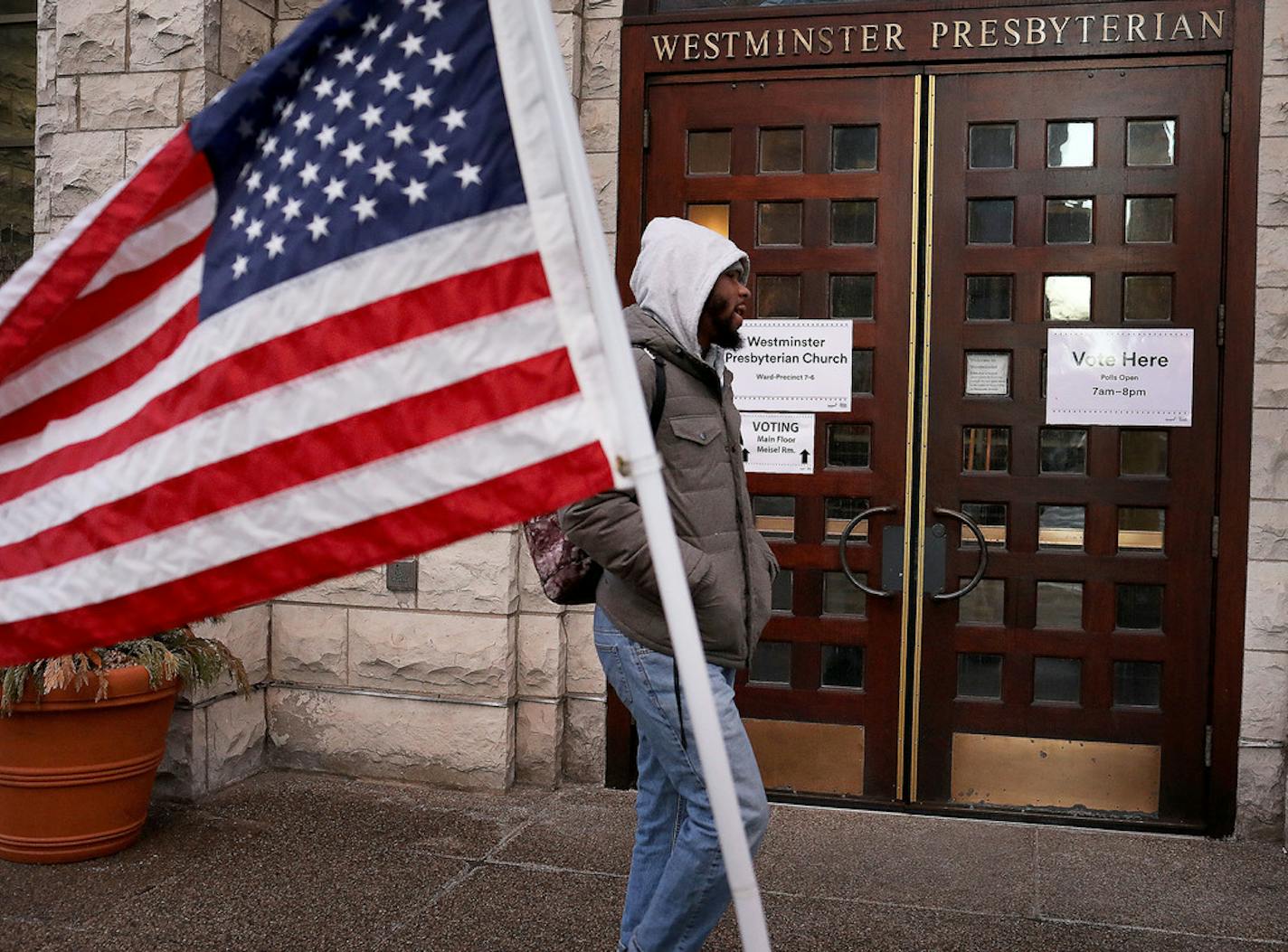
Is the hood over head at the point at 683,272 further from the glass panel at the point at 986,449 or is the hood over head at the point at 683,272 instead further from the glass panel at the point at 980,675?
the glass panel at the point at 980,675

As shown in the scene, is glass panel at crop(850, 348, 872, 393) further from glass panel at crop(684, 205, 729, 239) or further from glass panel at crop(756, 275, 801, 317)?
glass panel at crop(684, 205, 729, 239)

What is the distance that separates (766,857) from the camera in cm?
503

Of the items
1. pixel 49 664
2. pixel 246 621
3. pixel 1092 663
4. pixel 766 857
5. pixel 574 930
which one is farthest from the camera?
pixel 246 621

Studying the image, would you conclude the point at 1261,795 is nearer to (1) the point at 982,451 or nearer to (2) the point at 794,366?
(1) the point at 982,451

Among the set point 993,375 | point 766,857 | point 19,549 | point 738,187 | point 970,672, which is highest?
point 738,187

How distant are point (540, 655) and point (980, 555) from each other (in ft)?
6.58

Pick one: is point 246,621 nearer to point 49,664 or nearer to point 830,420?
point 49,664

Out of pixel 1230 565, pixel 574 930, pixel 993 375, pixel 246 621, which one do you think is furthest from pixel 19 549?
pixel 1230 565

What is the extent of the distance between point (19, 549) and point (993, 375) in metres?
4.20

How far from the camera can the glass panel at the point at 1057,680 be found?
18.0 feet

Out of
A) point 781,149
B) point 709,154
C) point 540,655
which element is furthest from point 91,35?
point 540,655

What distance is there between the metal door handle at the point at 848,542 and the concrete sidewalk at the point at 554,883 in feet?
3.20

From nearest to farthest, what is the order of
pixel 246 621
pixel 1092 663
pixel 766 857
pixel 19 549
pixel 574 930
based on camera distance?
pixel 19 549
pixel 574 930
pixel 766 857
pixel 1092 663
pixel 246 621

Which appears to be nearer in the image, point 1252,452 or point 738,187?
point 1252,452
